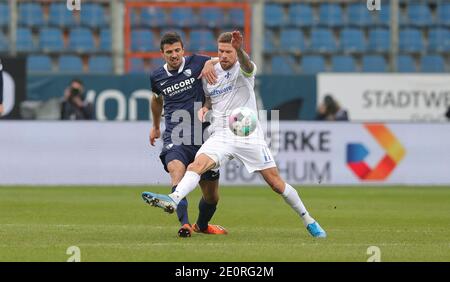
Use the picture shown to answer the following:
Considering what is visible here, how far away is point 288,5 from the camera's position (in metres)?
30.5

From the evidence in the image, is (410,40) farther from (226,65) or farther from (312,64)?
(226,65)

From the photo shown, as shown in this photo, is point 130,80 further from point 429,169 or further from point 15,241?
point 15,241

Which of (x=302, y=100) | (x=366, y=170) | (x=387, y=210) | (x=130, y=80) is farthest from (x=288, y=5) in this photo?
(x=387, y=210)

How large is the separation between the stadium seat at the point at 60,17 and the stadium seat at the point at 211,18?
11.4 feet

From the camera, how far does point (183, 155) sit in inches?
495

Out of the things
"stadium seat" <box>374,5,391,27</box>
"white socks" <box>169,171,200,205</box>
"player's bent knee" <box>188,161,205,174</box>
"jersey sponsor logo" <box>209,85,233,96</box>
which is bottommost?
"white socks" <box>169,171,200,205</box>

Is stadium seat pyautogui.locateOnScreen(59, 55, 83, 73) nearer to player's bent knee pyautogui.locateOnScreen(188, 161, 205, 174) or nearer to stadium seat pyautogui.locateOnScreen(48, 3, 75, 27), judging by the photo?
stadium seat pyautogui.locateOnScreen(48, 3, 75, 27)

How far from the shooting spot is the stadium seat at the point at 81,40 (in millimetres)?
29566

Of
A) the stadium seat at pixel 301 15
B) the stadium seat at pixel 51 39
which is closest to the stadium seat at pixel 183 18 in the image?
the stadium seat at pixel 301 15

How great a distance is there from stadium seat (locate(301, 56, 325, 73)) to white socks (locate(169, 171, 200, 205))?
1830cm

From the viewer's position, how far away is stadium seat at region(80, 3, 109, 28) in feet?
97.6

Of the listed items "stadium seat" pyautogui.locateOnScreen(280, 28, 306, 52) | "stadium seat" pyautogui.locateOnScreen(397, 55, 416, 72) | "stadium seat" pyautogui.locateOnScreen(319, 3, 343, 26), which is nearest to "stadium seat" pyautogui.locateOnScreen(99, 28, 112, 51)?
"stadium seat" pyautogui.locateOnScreen(280, 28, 306, 52)

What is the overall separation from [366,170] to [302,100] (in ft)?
16.8

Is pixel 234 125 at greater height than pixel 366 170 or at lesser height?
greater
